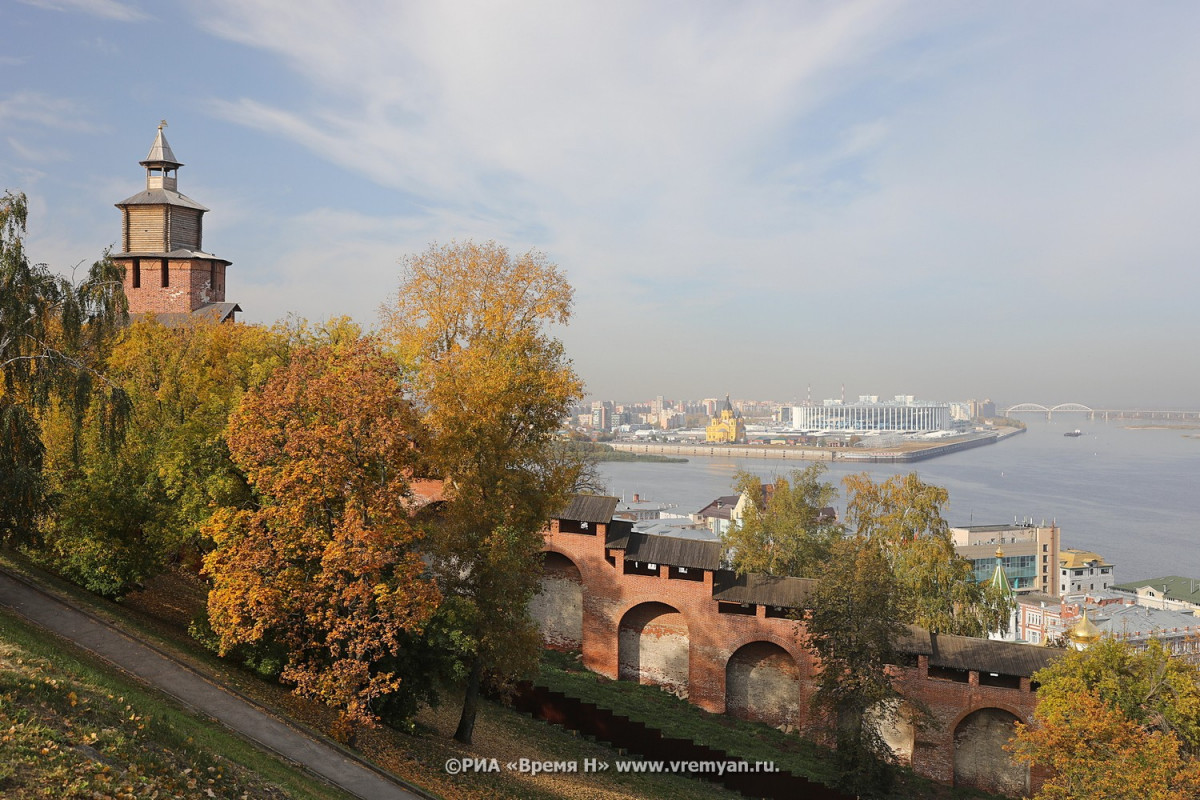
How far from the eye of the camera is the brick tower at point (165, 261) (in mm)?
34312

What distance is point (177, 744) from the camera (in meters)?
8.80

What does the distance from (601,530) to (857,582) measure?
736 cm

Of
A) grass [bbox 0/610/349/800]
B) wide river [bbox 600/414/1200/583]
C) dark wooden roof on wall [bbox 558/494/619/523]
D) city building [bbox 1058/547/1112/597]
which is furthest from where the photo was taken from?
wide river [bbox 600/414/1200/583]

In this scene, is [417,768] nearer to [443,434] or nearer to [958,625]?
[443,434]

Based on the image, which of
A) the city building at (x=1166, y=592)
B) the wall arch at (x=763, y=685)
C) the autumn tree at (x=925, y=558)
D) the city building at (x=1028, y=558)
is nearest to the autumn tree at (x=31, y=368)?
the wall arch at (x=763, y=685)

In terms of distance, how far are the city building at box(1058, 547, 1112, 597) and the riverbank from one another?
90.4 metres

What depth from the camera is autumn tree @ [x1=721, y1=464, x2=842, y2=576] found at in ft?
96.7

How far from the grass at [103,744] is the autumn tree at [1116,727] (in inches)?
540

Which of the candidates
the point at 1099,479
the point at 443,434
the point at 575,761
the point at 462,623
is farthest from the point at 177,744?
the point at 1099,479

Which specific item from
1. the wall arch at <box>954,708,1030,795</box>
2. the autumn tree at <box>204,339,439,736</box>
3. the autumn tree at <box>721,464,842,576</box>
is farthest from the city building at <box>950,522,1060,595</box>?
the autumn tree at <box>204,339,439,736</box>

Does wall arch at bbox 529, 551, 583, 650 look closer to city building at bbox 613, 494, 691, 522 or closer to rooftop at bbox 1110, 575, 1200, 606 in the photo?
city building at bbox 613, 494, 691, 522

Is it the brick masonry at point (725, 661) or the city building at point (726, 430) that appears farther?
the city building at point (726, 430)

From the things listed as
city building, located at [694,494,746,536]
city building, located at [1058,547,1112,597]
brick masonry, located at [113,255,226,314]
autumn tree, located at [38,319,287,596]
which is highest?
brick masonry, located at [113,255,226,314]

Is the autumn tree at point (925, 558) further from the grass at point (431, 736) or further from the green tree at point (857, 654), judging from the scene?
the grass at point (431, 736)
